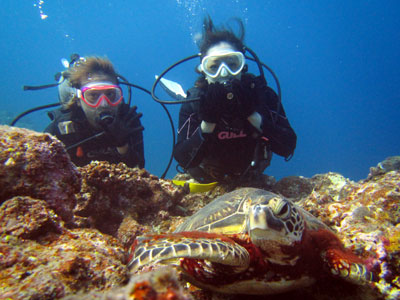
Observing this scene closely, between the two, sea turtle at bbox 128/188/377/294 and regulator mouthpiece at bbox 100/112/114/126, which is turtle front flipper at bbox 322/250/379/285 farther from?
regulator mouthpiece at bbox 100/112/114/126

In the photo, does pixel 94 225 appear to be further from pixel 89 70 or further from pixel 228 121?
pixel 89 70

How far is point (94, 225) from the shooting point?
2.05 m

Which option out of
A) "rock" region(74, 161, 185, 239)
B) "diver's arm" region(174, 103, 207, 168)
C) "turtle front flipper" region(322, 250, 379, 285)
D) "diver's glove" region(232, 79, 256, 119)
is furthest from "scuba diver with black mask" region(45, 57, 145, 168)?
"turtle front flipper" region(322, 250, 379, 285)

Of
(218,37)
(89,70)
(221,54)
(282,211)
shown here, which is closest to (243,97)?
(221,54)

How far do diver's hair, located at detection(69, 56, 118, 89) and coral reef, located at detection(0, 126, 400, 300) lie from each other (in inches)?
97.4

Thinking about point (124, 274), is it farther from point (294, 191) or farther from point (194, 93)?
point (294, 191)

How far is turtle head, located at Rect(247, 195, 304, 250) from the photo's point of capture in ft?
3.68

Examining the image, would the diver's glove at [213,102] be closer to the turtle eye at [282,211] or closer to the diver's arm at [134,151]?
the diver's arm at [134,151]

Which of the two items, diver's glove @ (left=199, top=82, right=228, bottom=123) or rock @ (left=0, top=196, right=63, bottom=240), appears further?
diver's glove @ (left=199, top=82, right=228, bottom=123)

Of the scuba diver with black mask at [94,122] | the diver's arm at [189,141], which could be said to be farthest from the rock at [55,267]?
the scuba diver with black mask at [94,122]

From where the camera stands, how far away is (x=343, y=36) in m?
62.1

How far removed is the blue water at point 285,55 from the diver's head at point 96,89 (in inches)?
1502

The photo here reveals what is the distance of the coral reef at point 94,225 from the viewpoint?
0.73 m

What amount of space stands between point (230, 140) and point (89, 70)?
2.93 meters
